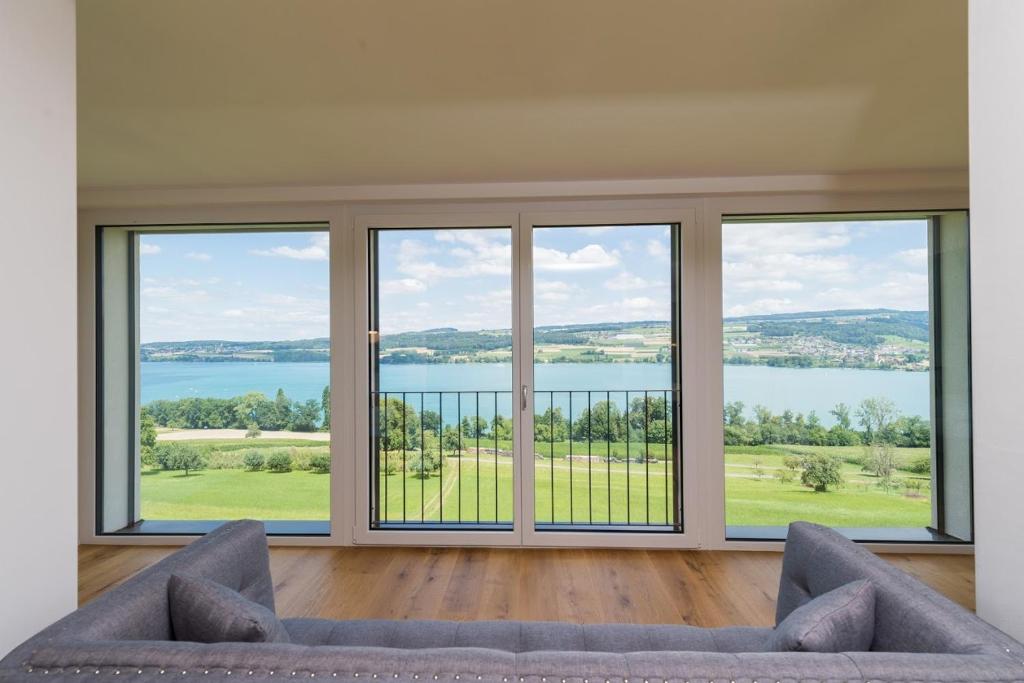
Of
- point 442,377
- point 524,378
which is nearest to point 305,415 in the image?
point 442,377

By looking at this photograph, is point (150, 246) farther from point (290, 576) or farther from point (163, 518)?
point (290, 576)

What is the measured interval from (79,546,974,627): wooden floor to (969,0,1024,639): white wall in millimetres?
1632

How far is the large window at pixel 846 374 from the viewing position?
3.41m

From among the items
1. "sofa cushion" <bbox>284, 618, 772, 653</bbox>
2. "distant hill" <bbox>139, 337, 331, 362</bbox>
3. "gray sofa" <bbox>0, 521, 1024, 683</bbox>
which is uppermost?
"distant hill" <bbox>139, 337, 331, 362</bbox>

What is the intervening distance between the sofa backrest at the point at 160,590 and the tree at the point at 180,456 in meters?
2.35

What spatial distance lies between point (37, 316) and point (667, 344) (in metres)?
3.21

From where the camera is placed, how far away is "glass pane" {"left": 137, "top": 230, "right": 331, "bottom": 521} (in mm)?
3680

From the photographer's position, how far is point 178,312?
12.3 ft

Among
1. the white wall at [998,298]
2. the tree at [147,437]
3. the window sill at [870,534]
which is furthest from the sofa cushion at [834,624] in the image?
the tree at [147,437]

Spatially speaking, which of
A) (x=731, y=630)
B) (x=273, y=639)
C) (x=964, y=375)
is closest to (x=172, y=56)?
(x=273, y=639)

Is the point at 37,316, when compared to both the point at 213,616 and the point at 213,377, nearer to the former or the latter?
the point at 213,616

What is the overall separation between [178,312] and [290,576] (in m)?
2.04

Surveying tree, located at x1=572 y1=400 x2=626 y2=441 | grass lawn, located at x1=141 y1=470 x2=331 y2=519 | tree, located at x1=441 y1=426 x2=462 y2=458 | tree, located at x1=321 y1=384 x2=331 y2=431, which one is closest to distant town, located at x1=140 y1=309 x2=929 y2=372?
tree, located at x1=321 y1=384 x2=331 y2=431

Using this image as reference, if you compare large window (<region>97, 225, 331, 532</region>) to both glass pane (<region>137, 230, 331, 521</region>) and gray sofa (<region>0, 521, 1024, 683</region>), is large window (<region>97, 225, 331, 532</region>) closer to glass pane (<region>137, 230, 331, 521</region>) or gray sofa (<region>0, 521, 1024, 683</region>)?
glass pane (<region>137, 230, 331, 521</region>)
